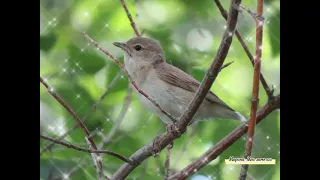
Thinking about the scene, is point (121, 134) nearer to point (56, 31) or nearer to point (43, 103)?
point (43, 103)

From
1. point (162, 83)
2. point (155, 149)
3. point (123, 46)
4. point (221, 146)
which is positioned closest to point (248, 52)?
point (221, 146)

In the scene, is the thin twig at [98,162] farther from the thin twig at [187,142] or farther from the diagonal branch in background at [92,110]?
the thin twig at [187,142]

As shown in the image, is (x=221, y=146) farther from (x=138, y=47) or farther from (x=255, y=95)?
(x=138, y=47)

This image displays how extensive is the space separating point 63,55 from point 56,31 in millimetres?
102

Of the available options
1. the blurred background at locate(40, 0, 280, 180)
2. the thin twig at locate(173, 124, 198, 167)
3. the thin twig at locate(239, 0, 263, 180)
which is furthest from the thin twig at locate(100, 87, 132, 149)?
the thin twig at locate(239, 0, 263, 180)

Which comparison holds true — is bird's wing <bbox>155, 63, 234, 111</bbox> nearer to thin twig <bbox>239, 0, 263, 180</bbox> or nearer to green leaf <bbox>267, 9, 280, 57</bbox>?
green leaf <bbox>267, 9, 280, 57</bbox>

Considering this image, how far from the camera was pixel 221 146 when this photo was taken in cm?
184

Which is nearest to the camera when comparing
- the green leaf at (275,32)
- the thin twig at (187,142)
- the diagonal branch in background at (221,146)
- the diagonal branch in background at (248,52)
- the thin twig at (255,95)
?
the thin twig at (255,95)

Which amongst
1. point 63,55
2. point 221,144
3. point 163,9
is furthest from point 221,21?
point 63,55

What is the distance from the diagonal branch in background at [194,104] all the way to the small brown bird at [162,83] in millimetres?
174

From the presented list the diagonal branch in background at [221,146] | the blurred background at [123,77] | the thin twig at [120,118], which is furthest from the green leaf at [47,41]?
the diagonal branch in background at [221,146]

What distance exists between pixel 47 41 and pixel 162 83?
1.68 feet

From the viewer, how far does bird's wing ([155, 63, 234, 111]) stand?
2086 millimetres

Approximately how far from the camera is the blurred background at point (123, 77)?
1996mm
